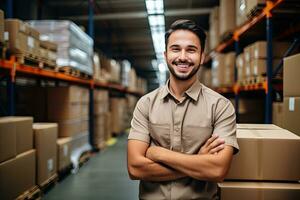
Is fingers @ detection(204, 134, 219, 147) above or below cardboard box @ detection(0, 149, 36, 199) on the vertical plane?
above

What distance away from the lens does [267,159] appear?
2223 mm

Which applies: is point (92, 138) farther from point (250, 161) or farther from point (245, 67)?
point (250, 161)

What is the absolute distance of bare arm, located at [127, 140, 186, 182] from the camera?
1944 mm

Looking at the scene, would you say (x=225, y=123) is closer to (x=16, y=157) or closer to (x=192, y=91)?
(x=192, y=91)

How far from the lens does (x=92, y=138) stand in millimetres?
8109

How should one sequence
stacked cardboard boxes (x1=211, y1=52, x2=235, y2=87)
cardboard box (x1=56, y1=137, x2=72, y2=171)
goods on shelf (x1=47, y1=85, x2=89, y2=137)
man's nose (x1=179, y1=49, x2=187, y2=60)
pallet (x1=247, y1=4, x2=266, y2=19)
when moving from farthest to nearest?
1. stacked cardboard boxes (x1=211, y1=52, x2=235, y2=87)
2. goods on shelf (x1=47, y1=85, x2=89, y2=137)
3. cardboard box (x1=56, y1=137, x2=72, y2=171)
4. pallet (x1=247, y1=4, x2=266, y2=19)
5. man's nose (x1=179, y1=49, x2=187, y2=60)

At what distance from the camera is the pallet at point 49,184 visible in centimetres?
424

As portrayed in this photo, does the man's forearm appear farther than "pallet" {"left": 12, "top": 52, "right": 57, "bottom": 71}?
No

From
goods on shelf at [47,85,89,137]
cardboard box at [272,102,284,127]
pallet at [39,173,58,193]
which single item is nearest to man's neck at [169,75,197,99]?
cardboard box at [272,102,284,127]

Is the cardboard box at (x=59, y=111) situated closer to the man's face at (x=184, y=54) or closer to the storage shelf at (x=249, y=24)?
the storage shelf at (x=249, y=24)

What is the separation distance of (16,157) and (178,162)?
2343 millimetres

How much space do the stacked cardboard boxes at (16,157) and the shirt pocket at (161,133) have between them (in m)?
1.82

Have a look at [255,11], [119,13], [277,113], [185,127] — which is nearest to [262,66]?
[255,11]

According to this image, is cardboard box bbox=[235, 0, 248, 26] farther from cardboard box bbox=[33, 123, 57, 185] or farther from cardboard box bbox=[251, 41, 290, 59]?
cardboard box bbox=[33, 123, 57, 185]
